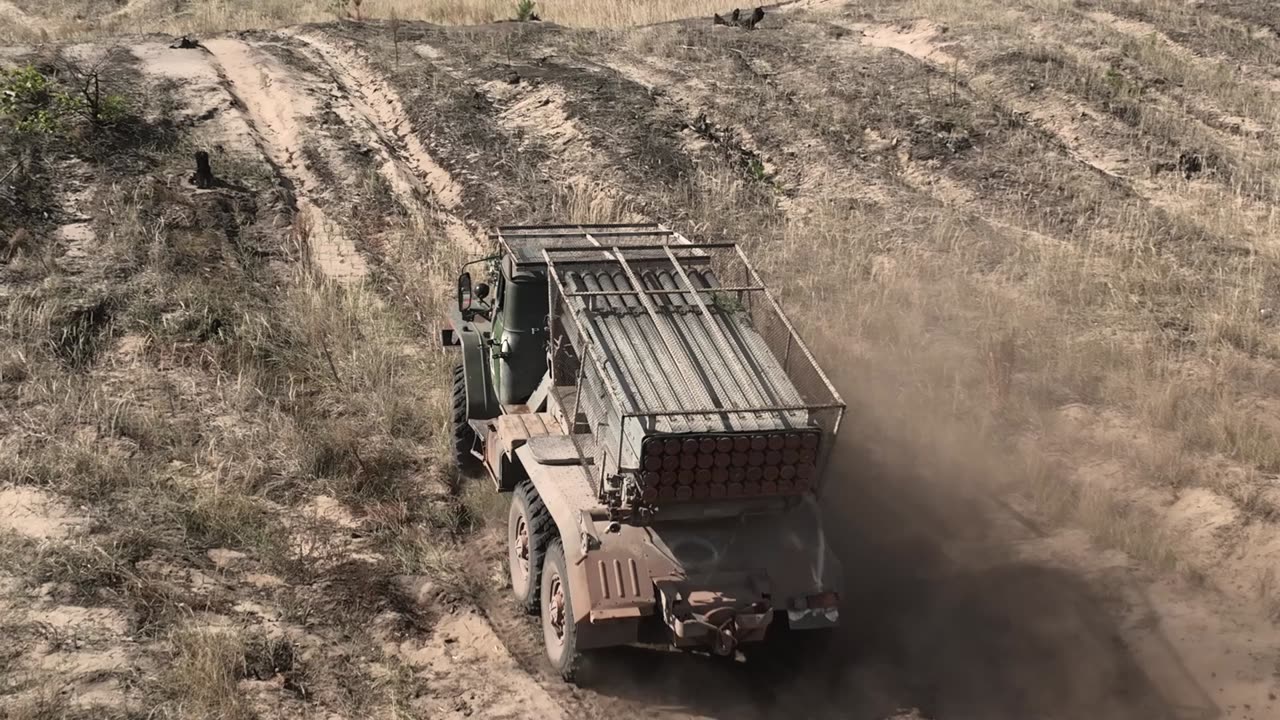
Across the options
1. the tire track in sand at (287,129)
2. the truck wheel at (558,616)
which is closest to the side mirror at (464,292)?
the truck wheel at (558,616)

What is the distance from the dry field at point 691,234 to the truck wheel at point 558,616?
231 mm

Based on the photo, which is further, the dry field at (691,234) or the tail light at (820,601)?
the dry field at (691,234)

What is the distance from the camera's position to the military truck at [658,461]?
599cm

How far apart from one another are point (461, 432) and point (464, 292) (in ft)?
3.81

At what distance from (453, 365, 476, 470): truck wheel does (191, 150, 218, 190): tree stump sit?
694 cm

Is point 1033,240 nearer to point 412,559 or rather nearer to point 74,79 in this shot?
point 412,559

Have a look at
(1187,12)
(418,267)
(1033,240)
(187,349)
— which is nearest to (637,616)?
(187,349)

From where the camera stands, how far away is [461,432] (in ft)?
29.5

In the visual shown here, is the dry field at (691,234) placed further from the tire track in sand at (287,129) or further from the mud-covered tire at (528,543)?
the mud-covered tire at (528,543)

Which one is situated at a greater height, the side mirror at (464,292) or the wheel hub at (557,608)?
the side mirror at (464,292)

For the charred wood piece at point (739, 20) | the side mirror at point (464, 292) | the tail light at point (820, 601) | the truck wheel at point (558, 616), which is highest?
the charred wood piece at point (739, 20)

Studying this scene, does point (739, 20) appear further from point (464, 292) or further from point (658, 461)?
point (658, 461)

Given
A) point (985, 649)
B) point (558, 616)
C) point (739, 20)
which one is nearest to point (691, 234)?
point (985, 649)

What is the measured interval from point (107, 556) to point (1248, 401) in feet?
31.0
